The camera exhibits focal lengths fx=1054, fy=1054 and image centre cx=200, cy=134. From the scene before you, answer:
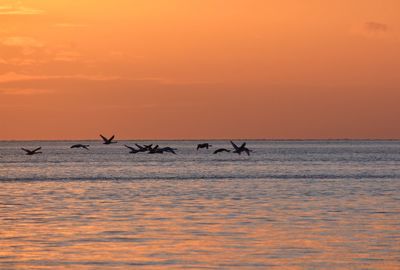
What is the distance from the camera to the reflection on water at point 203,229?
24.7 m

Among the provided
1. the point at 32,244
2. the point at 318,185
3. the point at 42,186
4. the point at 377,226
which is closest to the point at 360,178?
the point at 318,185

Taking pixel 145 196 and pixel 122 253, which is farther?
pixel 145 196

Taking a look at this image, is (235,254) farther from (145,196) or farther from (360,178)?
(360,178)

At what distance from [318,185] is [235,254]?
104ft

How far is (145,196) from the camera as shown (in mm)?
47938

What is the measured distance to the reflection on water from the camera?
24.7 metres

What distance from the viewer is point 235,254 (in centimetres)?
2548

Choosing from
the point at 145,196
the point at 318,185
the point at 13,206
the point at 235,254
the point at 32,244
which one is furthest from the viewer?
the point at 318,185

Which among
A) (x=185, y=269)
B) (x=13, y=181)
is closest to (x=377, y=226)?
(x=185, y=269)

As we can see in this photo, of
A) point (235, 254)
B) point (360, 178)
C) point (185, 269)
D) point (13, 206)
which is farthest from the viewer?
point (360, 178)

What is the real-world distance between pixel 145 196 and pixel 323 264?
80.6ft

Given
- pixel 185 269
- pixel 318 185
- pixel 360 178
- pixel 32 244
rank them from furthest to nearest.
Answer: pixel 360 178, pixel 318 185, pixel 32 244, pixel 185 269

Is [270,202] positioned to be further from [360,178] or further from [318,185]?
[360,178]

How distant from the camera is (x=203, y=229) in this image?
102 feet
